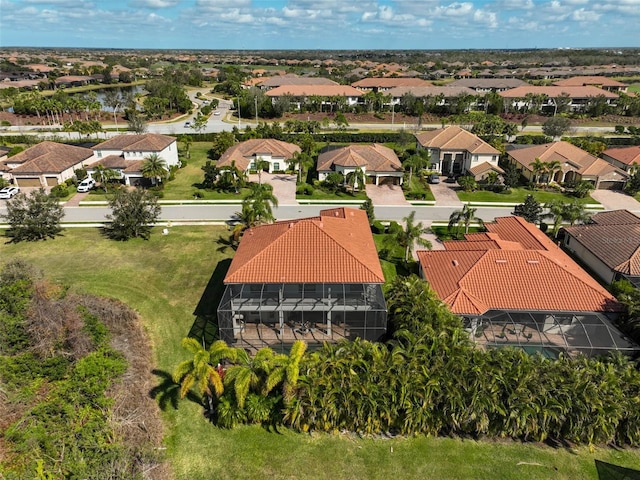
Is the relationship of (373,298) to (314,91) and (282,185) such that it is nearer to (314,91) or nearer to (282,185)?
(282,185)

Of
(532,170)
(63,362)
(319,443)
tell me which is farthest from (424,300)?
(532,170)

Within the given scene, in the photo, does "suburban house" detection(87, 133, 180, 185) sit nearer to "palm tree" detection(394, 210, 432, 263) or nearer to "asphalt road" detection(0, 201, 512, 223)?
"asphalt road" detection(0, 201, 512, 223)

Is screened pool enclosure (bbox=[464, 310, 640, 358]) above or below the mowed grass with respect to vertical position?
above

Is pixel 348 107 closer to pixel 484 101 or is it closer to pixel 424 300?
pixel 484 101

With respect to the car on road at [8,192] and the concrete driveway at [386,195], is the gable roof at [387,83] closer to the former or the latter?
the concrete driveway at [386,195]

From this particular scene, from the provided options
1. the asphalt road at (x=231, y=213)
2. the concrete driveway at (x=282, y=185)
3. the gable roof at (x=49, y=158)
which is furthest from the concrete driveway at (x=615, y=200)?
the gable roof at (x=49, y=158)

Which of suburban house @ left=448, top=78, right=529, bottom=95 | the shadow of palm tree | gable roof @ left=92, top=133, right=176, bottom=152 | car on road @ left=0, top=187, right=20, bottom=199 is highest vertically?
suburban house @ left=448, top=78, right=529, bottom=95

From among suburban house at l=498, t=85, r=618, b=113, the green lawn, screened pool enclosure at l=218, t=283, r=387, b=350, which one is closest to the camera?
screened pool enclosure at l=218, t=283, r=387, b=350

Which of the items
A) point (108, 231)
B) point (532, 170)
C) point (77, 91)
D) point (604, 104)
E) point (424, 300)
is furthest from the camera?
point (77, 91)

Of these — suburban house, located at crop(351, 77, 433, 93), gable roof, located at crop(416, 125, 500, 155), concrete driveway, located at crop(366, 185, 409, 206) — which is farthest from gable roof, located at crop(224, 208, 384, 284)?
suburban house, located at crop(351, 77, 433, 93)
